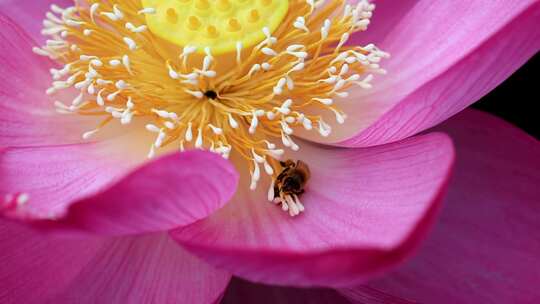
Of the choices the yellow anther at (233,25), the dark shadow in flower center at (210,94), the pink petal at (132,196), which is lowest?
the pink petal at (132,196)

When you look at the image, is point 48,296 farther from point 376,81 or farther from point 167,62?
point 376,81

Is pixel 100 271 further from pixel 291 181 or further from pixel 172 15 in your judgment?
pixel 172 15

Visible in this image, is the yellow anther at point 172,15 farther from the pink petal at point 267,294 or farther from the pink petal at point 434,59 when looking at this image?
the pink petal at point 267,294

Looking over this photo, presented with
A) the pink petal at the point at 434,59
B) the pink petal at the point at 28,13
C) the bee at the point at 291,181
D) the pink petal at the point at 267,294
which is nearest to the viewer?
the pink petal at the point at 434,59

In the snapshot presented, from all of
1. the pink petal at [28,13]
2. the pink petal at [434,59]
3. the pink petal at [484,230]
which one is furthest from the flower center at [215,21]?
the pink petal at [484,230]

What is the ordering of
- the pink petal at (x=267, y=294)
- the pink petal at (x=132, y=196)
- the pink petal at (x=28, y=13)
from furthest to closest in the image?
the pink petal at (x=28, y=13) → the pink petal at (x=267, y=294) → the pink petal at (x=132, y=196)

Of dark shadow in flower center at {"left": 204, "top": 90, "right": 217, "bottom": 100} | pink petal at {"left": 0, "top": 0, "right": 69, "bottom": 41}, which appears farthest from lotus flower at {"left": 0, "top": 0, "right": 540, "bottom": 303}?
pink petal at {"left": 0, "top": 0, "right": 69, "bottom": 41}

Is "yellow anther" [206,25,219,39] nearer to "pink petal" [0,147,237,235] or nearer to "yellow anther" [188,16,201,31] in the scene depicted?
"yellow anther" [188,16,201,31]
